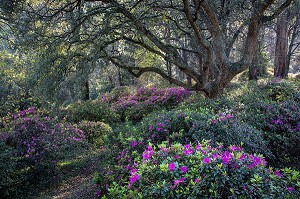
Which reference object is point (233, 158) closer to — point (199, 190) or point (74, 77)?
point (199, 190)

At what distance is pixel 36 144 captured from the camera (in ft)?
20.8

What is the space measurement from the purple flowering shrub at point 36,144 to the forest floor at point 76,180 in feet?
1.62

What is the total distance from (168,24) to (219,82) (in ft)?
A: 9.86

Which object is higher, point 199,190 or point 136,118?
point 199,190

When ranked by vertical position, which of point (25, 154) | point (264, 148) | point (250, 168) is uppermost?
point (250, 168)

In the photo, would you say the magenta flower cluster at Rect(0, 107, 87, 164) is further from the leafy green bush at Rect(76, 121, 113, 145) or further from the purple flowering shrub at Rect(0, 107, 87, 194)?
the leafy green bush at Rect(76, 121, 113, 145)

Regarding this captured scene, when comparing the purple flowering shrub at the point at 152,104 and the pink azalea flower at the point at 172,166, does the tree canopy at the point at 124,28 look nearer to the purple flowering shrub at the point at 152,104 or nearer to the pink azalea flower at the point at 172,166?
the purple flowering shrub at the point at 152,104

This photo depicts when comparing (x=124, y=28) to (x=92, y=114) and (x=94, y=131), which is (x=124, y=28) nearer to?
(x=94, y=131)

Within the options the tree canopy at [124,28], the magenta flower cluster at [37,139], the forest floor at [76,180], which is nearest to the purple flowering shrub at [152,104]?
the tree canopy at [124,28]

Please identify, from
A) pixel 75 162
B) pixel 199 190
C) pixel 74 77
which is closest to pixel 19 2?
pixel 74 77

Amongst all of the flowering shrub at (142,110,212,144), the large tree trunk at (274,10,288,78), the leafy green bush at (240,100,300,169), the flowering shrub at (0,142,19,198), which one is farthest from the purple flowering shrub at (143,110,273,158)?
the large tree trunk at (274,10,288,78)

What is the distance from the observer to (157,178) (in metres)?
2.97

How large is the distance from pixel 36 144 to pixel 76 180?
138 centimetres

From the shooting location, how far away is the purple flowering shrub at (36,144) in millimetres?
6137
